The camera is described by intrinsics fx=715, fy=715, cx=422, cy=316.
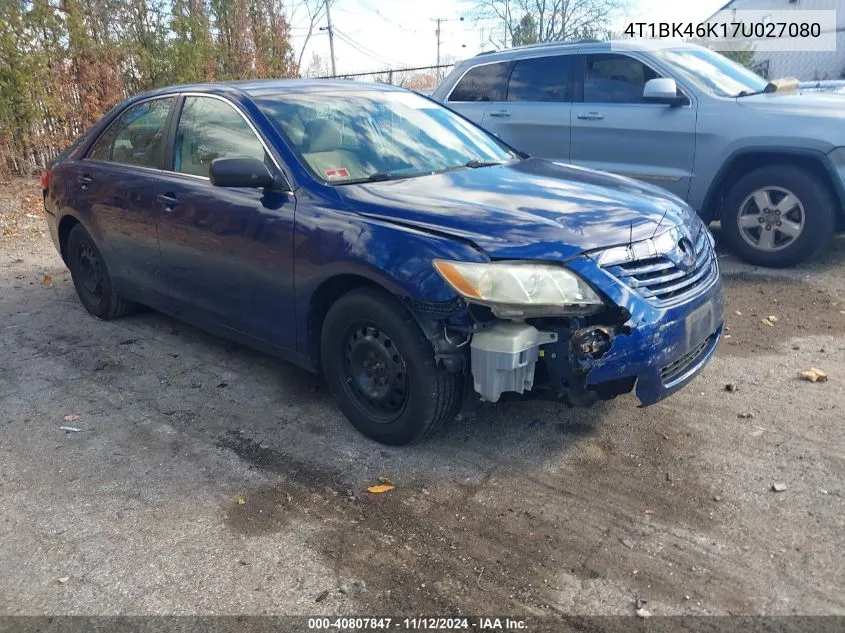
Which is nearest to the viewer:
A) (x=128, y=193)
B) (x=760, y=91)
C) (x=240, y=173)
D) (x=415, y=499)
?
(x=415, y=499)

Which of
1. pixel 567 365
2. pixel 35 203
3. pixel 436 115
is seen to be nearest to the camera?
pixel 567 365

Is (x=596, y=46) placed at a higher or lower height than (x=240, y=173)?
higher

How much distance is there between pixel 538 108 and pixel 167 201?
4297mm

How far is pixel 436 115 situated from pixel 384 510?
2630mm

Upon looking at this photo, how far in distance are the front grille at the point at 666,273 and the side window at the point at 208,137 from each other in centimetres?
200

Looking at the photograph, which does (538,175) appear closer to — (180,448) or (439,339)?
(439,339)

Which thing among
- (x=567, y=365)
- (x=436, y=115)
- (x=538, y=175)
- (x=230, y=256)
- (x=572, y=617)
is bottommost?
(x=572, y=617)

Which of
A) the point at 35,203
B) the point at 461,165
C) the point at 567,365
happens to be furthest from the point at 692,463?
the point at 35,203

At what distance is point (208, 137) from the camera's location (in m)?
4.25

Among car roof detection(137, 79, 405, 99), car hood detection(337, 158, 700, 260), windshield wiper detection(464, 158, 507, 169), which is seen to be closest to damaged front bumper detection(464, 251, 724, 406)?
car hood detection(337, 158, 700, 260)

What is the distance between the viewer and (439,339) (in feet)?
10.1

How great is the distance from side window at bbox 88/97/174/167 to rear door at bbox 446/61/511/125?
364 centimetres

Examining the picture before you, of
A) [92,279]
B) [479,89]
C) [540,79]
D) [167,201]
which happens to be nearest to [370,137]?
[167,201]

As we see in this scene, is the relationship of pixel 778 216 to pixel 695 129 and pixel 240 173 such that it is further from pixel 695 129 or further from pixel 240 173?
pixel 240 173
